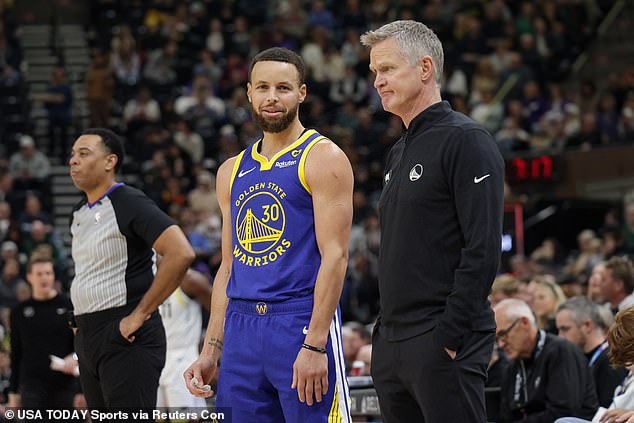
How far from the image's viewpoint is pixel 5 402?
980 centimetres

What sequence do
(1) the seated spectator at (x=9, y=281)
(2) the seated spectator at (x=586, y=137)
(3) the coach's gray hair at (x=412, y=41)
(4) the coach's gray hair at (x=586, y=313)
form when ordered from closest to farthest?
(3) the coach's gray hair at (x=412, y=41) < (4) the coach's gray hair at (x=586, y=313) < (1) the seated spectator at (x=9, y=281) < (2) the seated spectator at (x=586, y=137)

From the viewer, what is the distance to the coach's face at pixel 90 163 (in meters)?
6.11

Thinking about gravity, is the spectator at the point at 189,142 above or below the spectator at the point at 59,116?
below

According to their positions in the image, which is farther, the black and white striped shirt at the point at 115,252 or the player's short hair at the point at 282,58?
the black and white striped shirt at the point at 115,252

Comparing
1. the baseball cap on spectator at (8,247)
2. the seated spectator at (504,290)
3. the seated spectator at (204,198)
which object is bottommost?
the seated spectator at (504,290)

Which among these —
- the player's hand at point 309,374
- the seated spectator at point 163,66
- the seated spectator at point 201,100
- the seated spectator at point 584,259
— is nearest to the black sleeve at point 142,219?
the player's hand at point 309,374

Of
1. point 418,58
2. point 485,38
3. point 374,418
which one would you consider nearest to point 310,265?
point 418,58

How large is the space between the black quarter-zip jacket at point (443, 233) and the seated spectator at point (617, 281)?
15.4 feet

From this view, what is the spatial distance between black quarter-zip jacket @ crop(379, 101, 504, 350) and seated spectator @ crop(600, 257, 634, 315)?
15.4ft

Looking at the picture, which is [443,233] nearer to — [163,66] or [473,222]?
[473,222]

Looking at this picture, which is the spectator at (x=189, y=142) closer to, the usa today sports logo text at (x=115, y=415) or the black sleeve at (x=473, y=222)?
the usa today sports logo text at (x=115, y=415)

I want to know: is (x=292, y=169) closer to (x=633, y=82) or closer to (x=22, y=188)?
(x=22, y=188)

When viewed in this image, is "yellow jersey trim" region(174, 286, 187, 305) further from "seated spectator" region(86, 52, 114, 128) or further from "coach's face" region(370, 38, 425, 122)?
"seated spectator" region(86, 52, 114, 128)

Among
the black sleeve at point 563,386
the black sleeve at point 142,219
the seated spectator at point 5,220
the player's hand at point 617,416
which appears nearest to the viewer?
the player's hand at point 617,416
